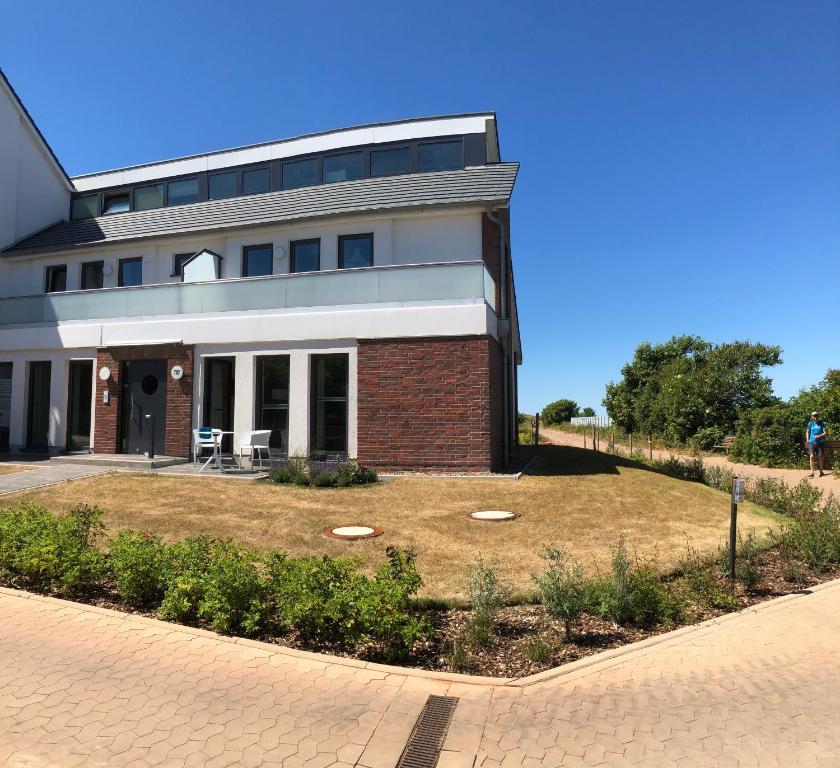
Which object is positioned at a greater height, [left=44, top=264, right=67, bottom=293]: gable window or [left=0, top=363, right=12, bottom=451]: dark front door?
[left=44, top=264, right=67, bottom=293]: gable window

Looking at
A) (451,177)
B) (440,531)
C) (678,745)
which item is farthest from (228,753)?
(451,177)

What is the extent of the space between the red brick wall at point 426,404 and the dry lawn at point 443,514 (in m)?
0.87

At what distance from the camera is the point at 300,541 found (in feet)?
24.1

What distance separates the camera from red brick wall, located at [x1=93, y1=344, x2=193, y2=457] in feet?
47.3

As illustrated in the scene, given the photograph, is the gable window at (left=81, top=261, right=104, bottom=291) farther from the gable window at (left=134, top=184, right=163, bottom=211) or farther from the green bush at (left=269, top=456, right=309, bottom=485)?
the green bush at (left=269, top=456, right=309, bottom=485)

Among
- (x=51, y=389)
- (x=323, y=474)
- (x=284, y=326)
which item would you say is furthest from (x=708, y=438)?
(x=51, y=389)

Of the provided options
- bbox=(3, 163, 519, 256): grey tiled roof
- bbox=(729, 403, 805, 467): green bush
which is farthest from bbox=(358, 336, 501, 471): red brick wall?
bbox=(729, 403, 805, 467): green bush

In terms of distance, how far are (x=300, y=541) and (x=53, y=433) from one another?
40.9 feet

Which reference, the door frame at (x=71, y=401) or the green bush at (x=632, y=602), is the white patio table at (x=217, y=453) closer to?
the door frame at (x=71, y=401)

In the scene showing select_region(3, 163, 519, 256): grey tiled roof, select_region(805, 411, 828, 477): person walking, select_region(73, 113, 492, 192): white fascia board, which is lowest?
select_region(805, 411, 828, 477): person walking

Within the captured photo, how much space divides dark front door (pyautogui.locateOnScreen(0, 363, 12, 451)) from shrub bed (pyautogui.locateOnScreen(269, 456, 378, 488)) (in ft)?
33.7

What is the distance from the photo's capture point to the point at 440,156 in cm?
1712

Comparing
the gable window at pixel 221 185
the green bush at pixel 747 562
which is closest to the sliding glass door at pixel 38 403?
the gable window at pixel 221 185

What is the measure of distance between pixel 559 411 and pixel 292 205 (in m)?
44.4
